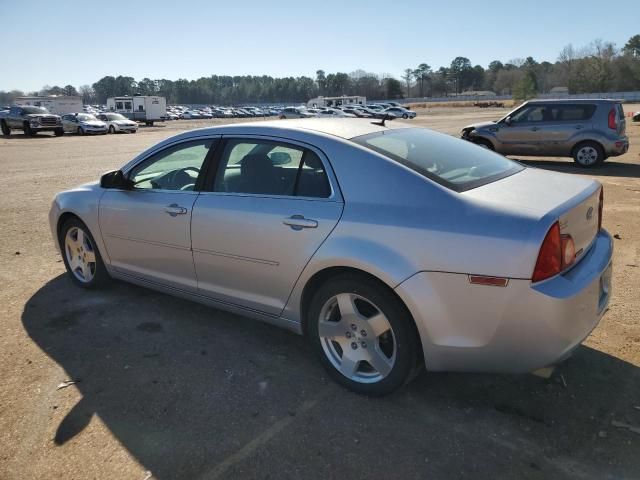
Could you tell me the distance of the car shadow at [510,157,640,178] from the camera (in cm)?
1166

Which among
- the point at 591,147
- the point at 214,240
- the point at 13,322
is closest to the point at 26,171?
the point at 13,322

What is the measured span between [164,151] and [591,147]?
11.4m

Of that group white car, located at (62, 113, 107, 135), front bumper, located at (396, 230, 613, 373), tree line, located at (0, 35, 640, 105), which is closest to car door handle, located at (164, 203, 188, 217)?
front bumper, located at (396, 230, 613, 373)

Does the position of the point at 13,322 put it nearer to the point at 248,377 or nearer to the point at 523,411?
the point at 248,377

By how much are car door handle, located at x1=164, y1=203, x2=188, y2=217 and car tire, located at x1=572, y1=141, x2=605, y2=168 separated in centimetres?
1154

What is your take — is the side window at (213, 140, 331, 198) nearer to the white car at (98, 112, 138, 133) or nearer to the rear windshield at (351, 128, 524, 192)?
the rear windshield at (351, 128, 524, 192)

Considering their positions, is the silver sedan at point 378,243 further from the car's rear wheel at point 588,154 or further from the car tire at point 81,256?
the car's rear wheel at point 588,154

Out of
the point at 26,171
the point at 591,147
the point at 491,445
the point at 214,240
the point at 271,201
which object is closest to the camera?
the point at 491,445

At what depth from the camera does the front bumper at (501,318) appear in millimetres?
2510

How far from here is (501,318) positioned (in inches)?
101

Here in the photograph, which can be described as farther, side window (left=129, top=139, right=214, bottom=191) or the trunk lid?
side window (left=129, top=139, right=214, bottom=191)

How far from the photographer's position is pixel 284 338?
12.9 feet

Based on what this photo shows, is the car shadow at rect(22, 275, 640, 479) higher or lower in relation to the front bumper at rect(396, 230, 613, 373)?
lower

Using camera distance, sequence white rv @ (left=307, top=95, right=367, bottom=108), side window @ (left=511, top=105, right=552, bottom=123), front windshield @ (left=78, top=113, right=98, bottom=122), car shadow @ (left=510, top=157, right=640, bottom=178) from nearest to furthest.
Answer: car shadow @ (left=510, top=157, right=640, bottom=178) → side window @ (left=511, top=105, right=552, bottom=123) → front windshield @ (left=78, top=113, right=98, bottom=122) → white rv @ (left=307, top=95, right=367, bottom=108)
